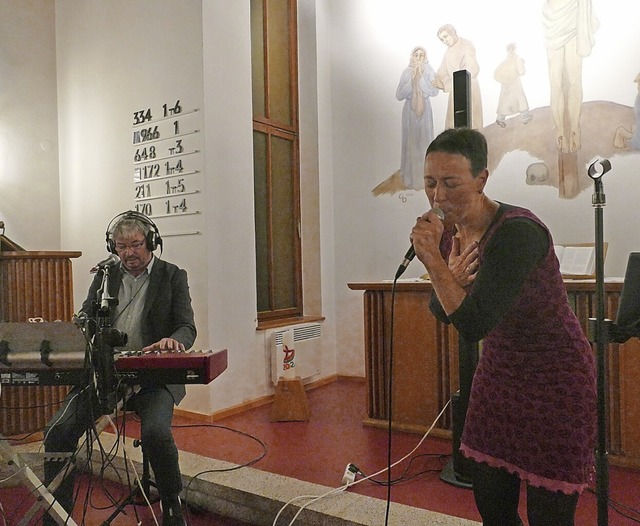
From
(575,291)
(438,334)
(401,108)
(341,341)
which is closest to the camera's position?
(575,291)

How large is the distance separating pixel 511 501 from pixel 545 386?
0.33 m

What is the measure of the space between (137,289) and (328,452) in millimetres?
1378

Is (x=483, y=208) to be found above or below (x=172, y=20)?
below

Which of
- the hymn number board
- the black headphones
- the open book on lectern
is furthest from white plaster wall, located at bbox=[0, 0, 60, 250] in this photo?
the open book on lectern

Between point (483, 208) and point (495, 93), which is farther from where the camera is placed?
point (495, 93)

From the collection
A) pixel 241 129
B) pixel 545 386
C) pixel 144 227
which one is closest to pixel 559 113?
pixel 241 129

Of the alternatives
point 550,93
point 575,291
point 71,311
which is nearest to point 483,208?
point 575,291

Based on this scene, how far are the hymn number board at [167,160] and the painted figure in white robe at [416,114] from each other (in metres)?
1.84

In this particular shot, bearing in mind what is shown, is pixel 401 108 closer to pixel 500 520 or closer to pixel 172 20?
pixel 172 20

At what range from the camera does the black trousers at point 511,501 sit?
1.19 metres

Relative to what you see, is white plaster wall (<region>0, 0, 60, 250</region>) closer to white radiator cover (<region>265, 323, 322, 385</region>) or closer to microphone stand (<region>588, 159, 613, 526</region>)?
white radiator cover (<region>265, 323, 322, 385</region>)

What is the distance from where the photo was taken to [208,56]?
3.81 m

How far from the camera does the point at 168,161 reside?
3.97 meters

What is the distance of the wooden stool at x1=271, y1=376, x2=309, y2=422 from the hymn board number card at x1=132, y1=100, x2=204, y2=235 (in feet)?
4.09
